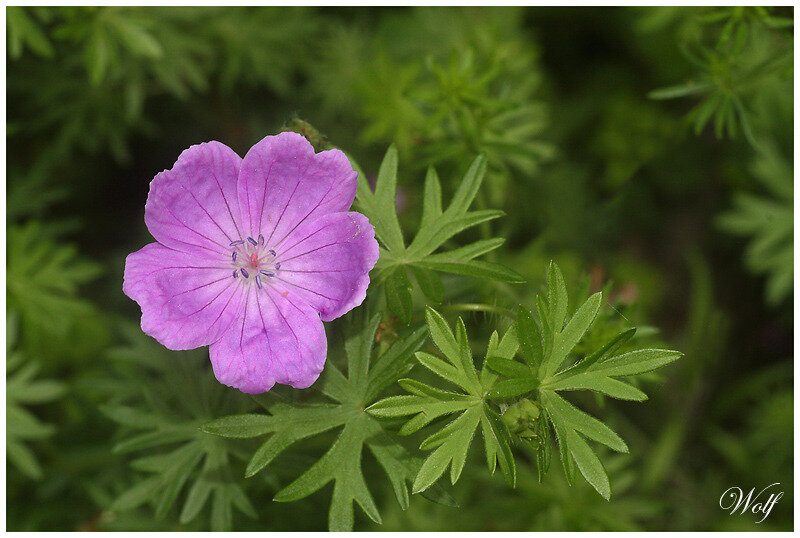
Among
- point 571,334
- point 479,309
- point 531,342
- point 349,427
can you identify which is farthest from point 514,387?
point 349,427

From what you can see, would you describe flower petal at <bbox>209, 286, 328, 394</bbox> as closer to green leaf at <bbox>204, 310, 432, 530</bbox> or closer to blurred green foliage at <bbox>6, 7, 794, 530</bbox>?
green leaf at <bbox>204, 310, 432, 530</bbox>

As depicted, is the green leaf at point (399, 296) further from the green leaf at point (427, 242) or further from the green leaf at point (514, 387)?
the green leaf at point (514, 387)

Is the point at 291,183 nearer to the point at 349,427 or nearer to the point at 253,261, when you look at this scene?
the point at 253,261

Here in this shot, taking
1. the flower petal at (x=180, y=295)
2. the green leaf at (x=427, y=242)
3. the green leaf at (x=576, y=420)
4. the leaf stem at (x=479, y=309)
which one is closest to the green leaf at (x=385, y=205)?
the green leaf at (x=427, y=242)

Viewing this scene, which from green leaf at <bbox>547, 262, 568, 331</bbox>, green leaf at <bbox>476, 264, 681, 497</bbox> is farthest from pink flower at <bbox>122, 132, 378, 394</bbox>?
Answer: green leaf at <bbox>547, 262, 568, 331</bbox>

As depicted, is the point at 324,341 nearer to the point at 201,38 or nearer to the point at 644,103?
the point at 201,38

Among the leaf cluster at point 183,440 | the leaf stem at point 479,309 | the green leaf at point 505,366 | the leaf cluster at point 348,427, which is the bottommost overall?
the leaf cluster at point 183,440
